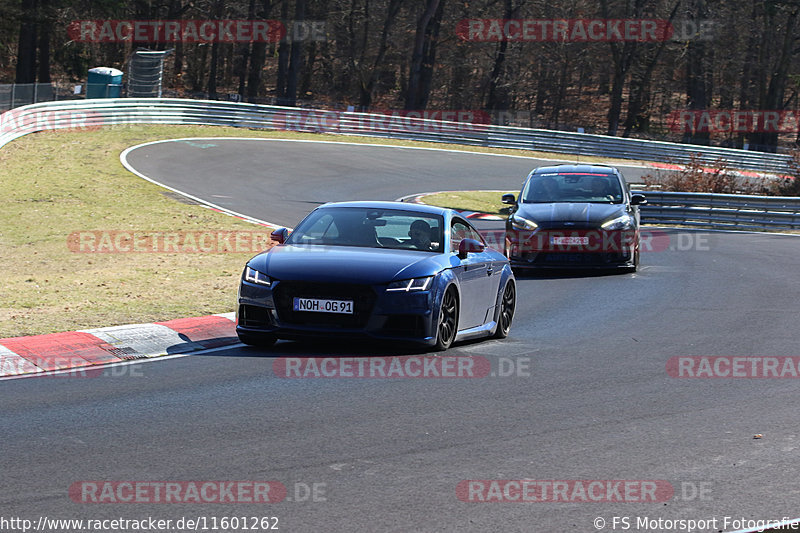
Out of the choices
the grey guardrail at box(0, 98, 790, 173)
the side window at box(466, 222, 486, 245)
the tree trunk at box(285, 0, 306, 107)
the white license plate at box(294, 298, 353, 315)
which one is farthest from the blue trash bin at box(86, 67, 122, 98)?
the white license plate at box(294, 298, 353, 315)

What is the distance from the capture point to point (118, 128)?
136 feet

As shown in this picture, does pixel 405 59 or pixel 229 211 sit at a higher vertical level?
pixel 405 59

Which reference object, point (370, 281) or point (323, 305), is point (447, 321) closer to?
point (370, 281)

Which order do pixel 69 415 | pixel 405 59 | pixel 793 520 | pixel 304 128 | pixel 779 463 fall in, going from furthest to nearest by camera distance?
pixel 405 59 → pixel 304 128 → pixel 69 415 → pixel 779 463 → pixel 793 520

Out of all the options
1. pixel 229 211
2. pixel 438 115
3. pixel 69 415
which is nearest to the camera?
pixel 69 415

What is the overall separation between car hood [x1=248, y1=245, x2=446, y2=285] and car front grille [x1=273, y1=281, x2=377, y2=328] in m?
0.06

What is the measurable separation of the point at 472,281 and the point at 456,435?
3.98 meters

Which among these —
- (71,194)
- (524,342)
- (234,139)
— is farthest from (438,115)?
(524,342)

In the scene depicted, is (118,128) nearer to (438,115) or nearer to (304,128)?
(304,128)

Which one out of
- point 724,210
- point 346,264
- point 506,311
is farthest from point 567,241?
point 724,210

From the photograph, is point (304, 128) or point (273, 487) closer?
point (273, 487)

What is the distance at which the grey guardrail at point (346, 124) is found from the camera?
3978 cm

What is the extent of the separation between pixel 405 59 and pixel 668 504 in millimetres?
87129

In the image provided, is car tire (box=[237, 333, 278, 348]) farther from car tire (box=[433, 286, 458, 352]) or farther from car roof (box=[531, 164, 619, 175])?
car roof (box=[531, 164, 619, 175])
